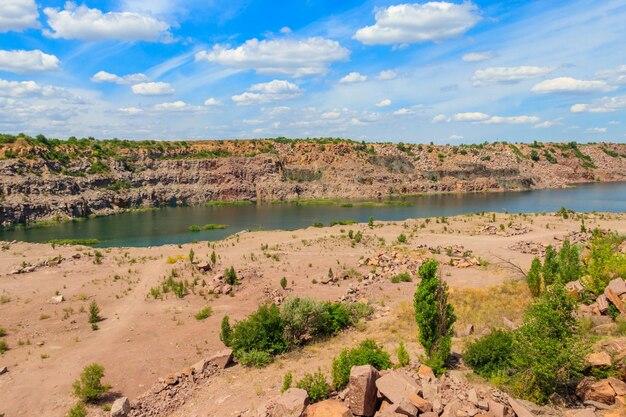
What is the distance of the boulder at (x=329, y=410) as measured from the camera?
9359mm

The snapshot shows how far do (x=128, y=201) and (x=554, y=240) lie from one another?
242 feet

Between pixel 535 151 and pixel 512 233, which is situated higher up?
pixel 535 151

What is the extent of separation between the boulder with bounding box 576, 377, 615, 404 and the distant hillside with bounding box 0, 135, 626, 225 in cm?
7481

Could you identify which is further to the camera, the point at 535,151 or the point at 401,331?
the point at 535,151

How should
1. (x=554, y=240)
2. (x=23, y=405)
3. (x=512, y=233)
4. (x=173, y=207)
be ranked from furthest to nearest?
1. (x=173, y=207)
2. (x=512, y=233)
3. (x=554, y=240)
4. (x=23, y=405)

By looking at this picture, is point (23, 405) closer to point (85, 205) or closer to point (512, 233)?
point (512, 233)

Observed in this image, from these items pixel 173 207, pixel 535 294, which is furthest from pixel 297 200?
pixel 535 294

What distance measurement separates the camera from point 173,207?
88188 millimetres

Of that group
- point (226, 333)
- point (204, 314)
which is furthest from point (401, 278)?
point (226, 333)

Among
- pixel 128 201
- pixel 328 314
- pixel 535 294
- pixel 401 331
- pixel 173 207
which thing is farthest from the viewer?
pixel 173 207

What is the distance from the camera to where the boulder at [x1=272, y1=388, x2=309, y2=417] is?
9620 millimetres

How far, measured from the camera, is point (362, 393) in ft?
31.1

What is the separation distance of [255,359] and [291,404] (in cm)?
473

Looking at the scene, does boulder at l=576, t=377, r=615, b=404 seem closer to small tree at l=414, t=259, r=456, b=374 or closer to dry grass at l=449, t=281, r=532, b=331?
small tree at l=414, t=259, r=456, b=374
